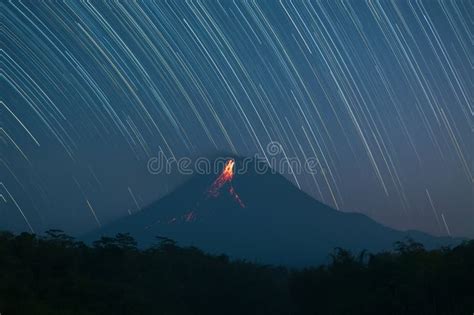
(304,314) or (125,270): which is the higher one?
(125,270)

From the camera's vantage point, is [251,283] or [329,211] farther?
[329,211]

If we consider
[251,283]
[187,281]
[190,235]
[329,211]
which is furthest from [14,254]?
[329,211]

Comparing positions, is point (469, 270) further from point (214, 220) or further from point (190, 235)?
point (214, 220)

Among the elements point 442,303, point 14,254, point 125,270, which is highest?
point 14,254

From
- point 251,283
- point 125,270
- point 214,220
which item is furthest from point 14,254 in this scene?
point 214,220

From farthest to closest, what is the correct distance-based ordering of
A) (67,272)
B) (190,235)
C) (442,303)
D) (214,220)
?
(214,220), (190,235), (67,272), (442,303)

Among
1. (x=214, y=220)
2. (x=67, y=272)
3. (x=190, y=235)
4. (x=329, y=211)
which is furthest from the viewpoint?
(x=329, y=211)
